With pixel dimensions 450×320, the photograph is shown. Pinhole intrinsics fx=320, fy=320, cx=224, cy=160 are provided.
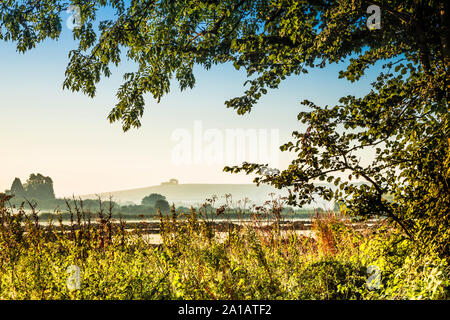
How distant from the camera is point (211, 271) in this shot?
448 centimetres

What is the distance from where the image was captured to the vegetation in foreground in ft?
11.0

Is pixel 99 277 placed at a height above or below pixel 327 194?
below

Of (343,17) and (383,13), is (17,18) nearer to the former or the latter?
(343,17)

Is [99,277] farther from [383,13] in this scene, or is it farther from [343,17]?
[383,13]

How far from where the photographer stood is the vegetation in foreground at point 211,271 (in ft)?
11.0

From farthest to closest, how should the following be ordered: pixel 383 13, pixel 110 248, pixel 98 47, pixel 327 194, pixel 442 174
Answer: pixel 98 47 < pixel 110 248 < pixel 383 13 < pixel 327 194 < pixel 442 174

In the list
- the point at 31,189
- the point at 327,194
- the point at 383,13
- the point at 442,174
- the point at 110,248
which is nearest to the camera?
the point at 442,174

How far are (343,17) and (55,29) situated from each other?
5.46m

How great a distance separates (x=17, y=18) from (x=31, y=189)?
13653 centimetres

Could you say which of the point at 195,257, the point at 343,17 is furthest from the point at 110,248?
the point at 343,17

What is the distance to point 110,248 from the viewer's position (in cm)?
503

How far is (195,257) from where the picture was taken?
507cm

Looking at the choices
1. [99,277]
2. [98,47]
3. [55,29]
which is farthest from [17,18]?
[99,277]
